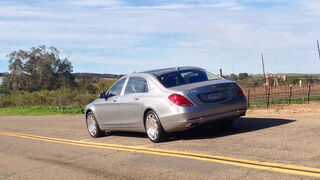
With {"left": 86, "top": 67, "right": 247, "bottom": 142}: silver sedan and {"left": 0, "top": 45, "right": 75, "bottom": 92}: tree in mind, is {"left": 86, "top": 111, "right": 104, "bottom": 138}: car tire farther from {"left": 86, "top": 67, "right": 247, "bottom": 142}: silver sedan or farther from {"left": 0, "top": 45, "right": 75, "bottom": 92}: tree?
{"left": 0, "top": 45, "right": 75, "bottom": 92}: tree

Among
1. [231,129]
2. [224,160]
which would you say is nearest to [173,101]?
[231,129]

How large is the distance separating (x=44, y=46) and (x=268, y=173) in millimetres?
71280

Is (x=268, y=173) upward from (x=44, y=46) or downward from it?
downward

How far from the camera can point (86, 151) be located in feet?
33.3

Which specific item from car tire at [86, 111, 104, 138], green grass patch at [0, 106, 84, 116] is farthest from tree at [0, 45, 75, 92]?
car tire at [86, 111, 104, 138]

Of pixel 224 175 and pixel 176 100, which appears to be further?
pixel 176 100

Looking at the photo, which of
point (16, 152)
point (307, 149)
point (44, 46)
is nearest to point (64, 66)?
point (44, 46)

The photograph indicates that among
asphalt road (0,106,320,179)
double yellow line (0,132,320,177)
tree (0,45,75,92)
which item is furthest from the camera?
tree (0,45,75,92)

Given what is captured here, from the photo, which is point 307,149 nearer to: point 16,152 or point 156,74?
point 156,74

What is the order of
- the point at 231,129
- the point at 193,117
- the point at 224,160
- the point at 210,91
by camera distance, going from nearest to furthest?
the point at 224,160
the point at 193,117
the point at 210,91
the point at 231,129

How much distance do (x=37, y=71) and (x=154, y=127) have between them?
67921mm

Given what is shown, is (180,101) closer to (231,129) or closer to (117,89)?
(231,129)

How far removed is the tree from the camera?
74188 mm

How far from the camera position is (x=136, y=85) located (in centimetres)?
1064
